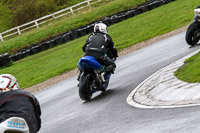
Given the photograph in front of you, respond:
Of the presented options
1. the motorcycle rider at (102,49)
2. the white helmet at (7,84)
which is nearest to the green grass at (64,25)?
the motorcycle rider at (102,49)

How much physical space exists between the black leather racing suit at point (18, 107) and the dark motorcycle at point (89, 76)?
5339mm

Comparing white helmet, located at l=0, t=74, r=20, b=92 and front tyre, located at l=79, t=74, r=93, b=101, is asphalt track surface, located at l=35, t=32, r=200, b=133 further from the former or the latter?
white helmet, located at l=0, t=74, r=20, b=92

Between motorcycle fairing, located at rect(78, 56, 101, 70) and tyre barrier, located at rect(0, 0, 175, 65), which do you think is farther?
tyre barrier, located at rect(0, 0, 175, 65)

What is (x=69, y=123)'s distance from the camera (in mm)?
8906

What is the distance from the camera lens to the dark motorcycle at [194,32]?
14.5 metres

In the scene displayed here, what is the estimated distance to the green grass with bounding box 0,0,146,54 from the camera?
37.8m

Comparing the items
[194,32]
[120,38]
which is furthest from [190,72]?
[120,38]

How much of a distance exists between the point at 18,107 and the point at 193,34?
35.9 feet

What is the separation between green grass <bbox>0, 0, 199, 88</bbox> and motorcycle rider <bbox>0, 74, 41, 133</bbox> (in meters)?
15.5

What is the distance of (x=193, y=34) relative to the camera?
14750 millimetres

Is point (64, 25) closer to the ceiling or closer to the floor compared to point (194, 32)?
closer to the floor

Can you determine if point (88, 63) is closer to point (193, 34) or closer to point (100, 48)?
point (100, 48)

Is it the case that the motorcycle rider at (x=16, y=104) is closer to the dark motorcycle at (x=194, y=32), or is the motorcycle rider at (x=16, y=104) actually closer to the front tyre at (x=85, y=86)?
the front tyre at (x=85, y=86)

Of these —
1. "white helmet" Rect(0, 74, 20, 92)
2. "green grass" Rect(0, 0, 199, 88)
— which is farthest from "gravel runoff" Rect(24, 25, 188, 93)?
"white helmet" Rect(0, 74, 20, 92)
